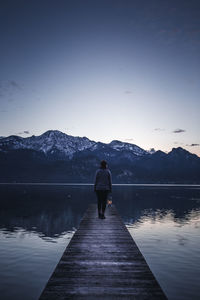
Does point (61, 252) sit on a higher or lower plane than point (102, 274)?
lower

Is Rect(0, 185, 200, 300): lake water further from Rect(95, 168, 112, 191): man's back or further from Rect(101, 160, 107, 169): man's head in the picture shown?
Rect(101, 160, 107, 169): man's head

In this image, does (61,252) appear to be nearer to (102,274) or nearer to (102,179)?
(102,179)

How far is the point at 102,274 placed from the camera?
25.4 feet

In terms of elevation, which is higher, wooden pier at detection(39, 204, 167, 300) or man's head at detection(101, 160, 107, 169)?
man's head at detection(101, 160, 107, 169)

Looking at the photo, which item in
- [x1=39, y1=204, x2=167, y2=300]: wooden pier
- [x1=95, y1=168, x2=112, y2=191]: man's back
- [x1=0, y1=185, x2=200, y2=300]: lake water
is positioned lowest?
[x1=0, y1=185, x2=200, y2=300]: lake water

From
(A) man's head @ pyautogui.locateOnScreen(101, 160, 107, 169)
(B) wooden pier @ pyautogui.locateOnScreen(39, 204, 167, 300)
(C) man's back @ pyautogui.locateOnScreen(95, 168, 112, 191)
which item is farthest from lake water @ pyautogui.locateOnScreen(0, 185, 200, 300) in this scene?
(A) man's head @ pyautogui.locateOnScreen(101, 160, 107, 169)

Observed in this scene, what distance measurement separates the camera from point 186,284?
13805mm

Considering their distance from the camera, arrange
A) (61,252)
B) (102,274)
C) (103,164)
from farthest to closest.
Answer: (61,252), (103,164), (102,274)

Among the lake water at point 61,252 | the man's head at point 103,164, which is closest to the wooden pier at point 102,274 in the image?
the lake water at point 61,252

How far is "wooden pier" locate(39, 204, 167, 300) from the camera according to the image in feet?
21.0

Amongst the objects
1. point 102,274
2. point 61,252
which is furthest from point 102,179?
point 61,252

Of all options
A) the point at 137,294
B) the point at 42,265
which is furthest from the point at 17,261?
the point at 137,294

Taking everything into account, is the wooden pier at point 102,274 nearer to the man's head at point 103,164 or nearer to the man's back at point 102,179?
the man's back at point 102,179

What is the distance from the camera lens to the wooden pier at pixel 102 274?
21.0ft
